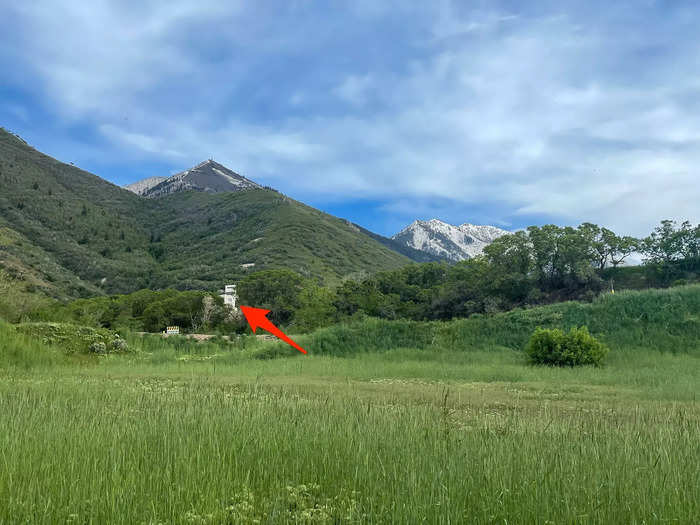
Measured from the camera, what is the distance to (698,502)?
9.50 feet

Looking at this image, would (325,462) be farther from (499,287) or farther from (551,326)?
(499,287)

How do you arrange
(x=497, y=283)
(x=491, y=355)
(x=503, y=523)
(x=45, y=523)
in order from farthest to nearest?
(x=497, y=283) → (x=491, y=355) → (x=503, y=523) → (x=45, y=523)

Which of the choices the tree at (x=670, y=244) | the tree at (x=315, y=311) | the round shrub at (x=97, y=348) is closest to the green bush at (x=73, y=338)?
the round shrub at (x=97, y=348)

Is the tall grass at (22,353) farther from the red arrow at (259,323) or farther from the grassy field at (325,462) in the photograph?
the red arrow at (259,323)

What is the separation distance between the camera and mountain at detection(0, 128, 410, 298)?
2726 inches

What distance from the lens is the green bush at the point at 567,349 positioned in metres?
15.3

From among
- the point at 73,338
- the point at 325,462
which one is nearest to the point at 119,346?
the point at 73,338

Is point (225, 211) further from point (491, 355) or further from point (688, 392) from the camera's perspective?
point (688, 392)

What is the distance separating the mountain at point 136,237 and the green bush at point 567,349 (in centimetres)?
5078

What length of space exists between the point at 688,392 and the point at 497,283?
83.8 ft

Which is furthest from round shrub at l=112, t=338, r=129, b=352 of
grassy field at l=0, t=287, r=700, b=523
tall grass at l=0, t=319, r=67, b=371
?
grassy field at l=0, t=287, r=700, b=523

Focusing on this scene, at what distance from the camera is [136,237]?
96.9 metres

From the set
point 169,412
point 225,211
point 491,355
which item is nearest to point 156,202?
point 225,211

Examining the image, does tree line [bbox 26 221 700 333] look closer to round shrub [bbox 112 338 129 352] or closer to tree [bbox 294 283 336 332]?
tree [bbox 294 283 336 332]
